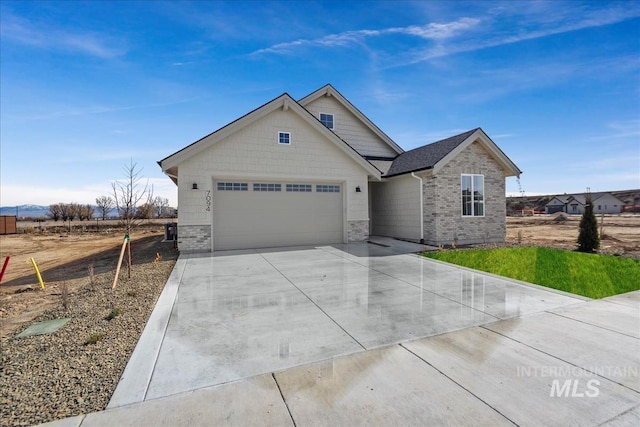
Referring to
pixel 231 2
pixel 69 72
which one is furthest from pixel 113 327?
pixel 69 72

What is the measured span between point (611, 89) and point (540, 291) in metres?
18.1

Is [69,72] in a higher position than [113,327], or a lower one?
higher

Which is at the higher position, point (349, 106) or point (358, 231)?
point (349, 106)

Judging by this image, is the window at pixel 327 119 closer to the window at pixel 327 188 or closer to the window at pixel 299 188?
the window at pixel 327 188

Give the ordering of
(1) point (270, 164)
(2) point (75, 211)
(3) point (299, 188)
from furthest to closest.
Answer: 1. (2) point (75, 211)
2. (3) point (299, 188)
3. (1) point (270, 164)

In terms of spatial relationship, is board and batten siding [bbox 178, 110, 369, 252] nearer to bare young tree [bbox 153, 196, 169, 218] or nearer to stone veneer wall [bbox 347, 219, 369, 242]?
stone veneer wall [bbox 347, 219, 369, 242]

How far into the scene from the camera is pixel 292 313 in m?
4.98

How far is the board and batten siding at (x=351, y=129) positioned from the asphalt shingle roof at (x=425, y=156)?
1.59 m

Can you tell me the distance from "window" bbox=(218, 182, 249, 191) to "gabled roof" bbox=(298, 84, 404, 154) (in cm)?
673

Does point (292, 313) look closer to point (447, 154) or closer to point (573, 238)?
point (447, 154)

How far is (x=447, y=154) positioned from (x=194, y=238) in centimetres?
1138

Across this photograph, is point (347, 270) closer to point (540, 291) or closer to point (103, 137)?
point (540, 291)

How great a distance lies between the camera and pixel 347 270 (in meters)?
8.18
